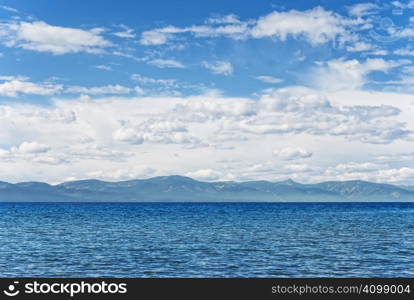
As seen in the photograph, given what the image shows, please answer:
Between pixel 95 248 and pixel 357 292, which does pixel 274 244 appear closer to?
pixel 95 248

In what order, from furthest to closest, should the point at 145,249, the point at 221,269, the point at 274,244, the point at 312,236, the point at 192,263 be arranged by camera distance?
the point at 312,236, the point at 274,244, the point at 145,249, the point at 192,263, the point at 221,269

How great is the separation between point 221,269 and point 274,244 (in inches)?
682

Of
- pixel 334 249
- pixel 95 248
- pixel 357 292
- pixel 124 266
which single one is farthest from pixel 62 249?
pixel 357 292

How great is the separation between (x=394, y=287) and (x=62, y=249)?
35.1 m

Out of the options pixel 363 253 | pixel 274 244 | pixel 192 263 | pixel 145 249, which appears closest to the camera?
pixel 192 263

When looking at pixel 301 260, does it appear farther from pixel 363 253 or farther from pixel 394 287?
pixel 394 287

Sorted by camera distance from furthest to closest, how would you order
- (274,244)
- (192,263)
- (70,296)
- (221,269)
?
1. (274,244)
2. (192,263)
3. (221,269)
4. (70,296)

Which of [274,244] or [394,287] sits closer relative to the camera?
[394,287]

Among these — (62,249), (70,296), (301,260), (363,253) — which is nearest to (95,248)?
(62,249)

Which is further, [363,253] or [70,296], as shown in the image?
[363,253]

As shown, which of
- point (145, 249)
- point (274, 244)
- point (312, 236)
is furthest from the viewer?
point (312, 236)

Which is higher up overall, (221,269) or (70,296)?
(70,296)

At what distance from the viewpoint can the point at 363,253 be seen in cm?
4422

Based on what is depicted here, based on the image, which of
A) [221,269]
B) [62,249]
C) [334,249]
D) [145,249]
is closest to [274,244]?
[334,249]
